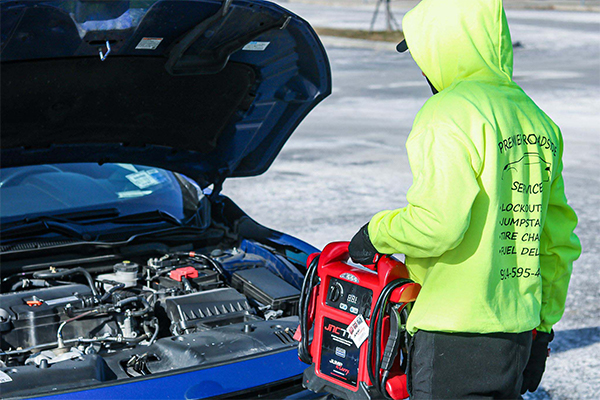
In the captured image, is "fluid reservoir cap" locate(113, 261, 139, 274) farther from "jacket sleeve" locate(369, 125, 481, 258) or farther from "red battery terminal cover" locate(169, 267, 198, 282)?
"jacket sleeve" locate(369, 125, 481, 258)

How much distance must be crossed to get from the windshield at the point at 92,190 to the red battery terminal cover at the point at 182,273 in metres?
0.58

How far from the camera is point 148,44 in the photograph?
3697 mm

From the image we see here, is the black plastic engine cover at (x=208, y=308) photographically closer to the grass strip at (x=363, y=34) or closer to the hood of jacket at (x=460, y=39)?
the hood of jacket at (x=460, y=39)

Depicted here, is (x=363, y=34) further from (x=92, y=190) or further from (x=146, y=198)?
(x=92, y=190)

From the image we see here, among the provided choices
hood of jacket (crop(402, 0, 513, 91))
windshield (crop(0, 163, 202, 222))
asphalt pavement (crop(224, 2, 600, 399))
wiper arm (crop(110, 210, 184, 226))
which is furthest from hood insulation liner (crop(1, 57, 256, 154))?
asphalt pavement (crop(224, 2, 600, 399))

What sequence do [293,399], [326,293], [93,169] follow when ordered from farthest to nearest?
[93,169] → [293,399] → [326,293]

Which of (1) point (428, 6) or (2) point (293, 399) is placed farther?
(2) point (293, 399)

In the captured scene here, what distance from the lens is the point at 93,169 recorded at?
4.51 meters

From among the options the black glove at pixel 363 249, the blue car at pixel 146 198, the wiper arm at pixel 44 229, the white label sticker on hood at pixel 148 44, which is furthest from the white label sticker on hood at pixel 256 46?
the black glove at pixel 363 249

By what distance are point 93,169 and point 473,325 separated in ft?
9.15

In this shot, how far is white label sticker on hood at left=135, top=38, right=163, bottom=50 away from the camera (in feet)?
12.0

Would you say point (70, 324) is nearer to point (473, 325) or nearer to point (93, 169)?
point (93, 169)

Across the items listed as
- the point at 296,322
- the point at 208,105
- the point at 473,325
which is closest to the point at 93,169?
the point at 208,105

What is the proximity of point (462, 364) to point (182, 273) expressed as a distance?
74.3 inches
